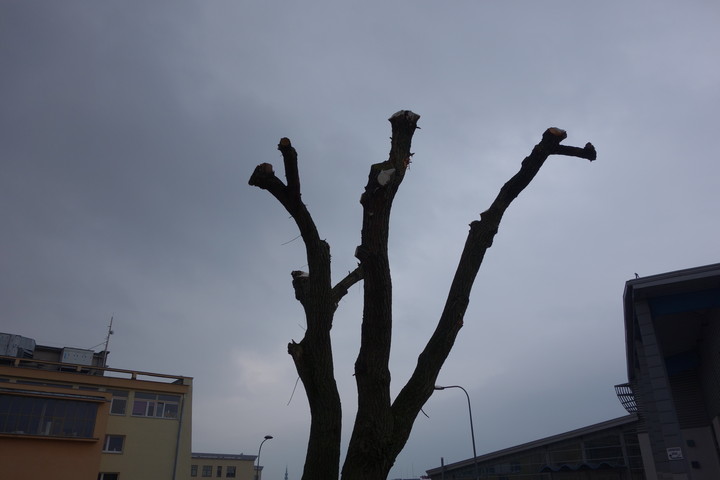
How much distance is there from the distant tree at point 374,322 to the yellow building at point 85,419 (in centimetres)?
2618

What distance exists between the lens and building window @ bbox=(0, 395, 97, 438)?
2417cm

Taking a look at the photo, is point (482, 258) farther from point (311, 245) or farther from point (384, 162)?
point (311, 245)

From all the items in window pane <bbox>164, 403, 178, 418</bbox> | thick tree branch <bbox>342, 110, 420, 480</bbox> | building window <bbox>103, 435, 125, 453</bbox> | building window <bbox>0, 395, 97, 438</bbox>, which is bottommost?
thick tree branch <bbox>342, 110, 420, 480</bbox>

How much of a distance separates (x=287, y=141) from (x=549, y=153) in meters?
2.46

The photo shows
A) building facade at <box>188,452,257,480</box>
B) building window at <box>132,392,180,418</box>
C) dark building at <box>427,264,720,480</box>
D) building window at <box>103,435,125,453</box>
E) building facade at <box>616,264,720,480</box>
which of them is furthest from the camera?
building facade at <box>188,452,257,480</box>

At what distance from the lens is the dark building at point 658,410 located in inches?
547

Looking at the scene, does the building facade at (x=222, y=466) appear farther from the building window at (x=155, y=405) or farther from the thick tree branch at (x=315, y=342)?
the thick tree branch at (x=315, y=342)

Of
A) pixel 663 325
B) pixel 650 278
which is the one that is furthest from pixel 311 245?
pixel 663 325

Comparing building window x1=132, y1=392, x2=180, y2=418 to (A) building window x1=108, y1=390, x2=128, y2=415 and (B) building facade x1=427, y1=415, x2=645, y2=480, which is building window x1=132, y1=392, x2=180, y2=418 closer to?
(A) building window x1=108, y1=390, x2=128, y2=415

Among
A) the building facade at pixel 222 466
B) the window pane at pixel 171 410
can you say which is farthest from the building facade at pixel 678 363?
the building facade at pixel 222 466

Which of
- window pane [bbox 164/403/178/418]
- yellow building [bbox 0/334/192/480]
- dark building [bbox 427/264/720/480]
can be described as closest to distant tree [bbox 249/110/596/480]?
dark building [bbox 427/264/720/480]

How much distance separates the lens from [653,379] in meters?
13.9

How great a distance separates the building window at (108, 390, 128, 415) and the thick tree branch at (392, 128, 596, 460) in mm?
31634

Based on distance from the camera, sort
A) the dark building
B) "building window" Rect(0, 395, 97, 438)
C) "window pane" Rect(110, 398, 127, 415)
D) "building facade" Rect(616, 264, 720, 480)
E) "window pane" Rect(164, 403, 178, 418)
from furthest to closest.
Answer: "window pane" Rect(164, 403, 178, 418) < "window pane" Rect(110, 398, 127, 415) < "building window" Rect(0, 395, 97, 438) < the dark building < "building facade" Rect(616, 264, 720, 480)
